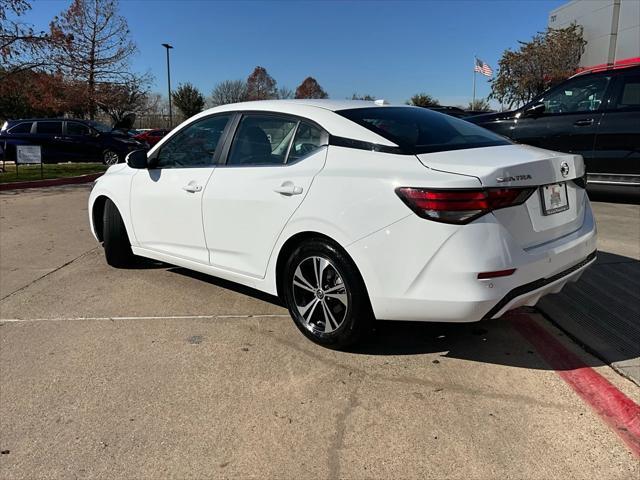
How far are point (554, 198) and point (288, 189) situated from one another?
1644mm

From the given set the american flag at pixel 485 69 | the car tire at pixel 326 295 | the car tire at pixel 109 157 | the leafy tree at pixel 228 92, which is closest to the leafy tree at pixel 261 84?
the leafy tree at pixel 228 92

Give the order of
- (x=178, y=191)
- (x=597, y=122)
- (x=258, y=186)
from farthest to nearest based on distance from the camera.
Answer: (x=597, y=122), (x=178, y=191), (x=258, y=186)

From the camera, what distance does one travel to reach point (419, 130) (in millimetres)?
3486

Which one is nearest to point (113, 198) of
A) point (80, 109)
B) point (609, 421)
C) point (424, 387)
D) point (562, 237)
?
point (424, 387)

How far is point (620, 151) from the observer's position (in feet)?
23.7

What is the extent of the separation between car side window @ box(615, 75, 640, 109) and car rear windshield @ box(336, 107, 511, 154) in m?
4.64

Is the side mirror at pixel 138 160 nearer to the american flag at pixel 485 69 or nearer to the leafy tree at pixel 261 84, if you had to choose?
the american flag at pixel 485 69

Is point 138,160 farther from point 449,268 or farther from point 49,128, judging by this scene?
point 49,128

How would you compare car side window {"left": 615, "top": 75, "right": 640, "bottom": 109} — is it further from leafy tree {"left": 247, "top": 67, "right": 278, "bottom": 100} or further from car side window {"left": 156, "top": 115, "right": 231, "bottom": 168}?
leafy tree {"left": 247, "top": 67, "right": 278, "bottom": 100}

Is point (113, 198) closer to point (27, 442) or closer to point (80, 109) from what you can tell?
point (27, 442)

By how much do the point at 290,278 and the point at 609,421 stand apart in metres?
2.01

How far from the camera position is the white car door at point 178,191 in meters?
4.11

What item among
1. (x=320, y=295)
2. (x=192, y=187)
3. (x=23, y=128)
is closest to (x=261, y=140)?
(x=192, y=187)

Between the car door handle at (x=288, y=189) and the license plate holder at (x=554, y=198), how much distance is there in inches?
57.8
